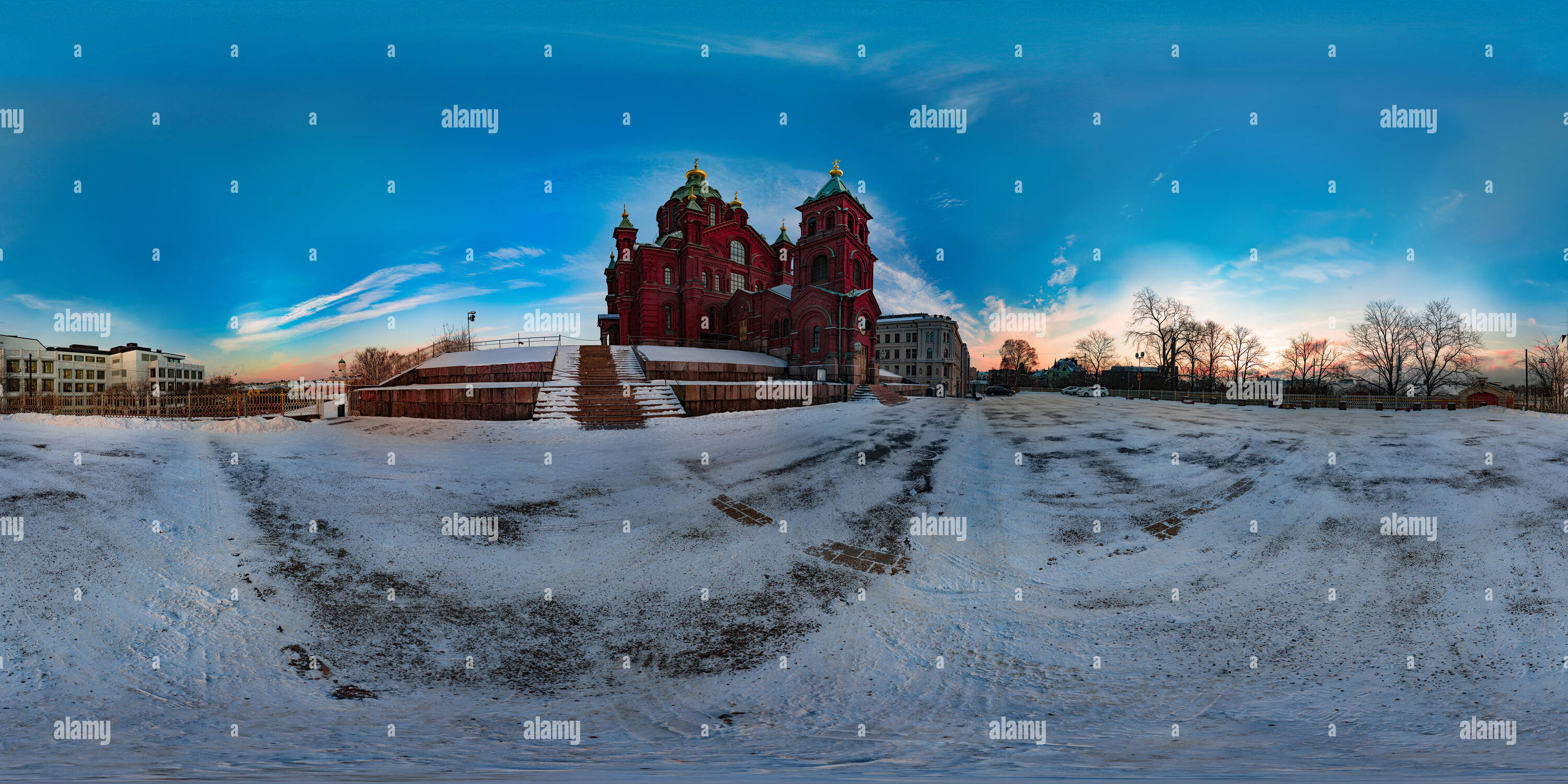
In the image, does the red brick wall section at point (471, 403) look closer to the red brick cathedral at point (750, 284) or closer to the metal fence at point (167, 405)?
the metal fence at point (167, 405)

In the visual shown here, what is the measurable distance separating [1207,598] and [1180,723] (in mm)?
2389

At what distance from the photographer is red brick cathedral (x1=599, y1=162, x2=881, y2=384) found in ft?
102

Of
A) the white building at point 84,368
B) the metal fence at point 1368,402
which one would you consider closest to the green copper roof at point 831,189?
the metal fence at point 1368,402

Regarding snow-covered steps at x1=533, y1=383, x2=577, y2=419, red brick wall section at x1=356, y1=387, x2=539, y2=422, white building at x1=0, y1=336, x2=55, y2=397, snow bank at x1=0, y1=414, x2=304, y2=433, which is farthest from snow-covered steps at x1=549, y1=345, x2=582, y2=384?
white building at x1=0, y1=336, x2=55, y2=397

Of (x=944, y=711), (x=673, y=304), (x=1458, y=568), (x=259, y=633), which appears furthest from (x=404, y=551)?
(x=673, y=304)

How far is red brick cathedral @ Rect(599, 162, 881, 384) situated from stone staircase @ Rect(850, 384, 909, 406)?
2136mm

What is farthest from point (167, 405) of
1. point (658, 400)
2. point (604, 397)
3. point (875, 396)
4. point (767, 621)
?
point (875, 396)

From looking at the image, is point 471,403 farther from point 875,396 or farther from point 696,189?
point 696,189

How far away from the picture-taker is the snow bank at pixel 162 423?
12.5 meters

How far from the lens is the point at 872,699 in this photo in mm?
3826

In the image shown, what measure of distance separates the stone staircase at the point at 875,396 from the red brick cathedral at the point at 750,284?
7.01 feet

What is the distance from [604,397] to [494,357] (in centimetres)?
1111

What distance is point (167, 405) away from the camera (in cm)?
1700

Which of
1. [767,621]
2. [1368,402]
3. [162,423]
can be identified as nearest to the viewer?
[767,621]
